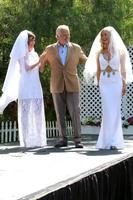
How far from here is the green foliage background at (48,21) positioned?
11.0 metres

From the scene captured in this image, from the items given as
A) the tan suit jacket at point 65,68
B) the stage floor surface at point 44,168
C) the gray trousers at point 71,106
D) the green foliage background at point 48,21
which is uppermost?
the green foliage background at point 48,21

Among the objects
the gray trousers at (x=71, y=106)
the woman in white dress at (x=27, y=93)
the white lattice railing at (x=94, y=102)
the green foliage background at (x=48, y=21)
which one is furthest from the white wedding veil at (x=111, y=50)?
the white lattice railing at (x=94, y=102)

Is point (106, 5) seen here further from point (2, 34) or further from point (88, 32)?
point (2, 34)

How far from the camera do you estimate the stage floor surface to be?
3.62 meters

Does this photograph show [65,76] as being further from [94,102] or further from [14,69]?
[94,102]

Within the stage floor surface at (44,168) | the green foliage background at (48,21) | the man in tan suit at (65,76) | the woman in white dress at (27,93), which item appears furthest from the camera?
the green foliage background at (48,21)

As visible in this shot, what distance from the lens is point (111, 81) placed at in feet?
22.6

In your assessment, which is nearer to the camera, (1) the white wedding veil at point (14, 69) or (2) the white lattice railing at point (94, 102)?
(1) the white wedding veil at point (14, 69)

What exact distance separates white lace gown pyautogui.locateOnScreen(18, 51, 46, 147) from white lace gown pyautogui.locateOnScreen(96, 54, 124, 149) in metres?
0.82

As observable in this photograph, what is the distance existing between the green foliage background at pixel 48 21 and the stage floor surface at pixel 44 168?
4491mm

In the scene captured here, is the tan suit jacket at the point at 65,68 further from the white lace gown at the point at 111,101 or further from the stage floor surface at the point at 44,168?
the stage floor surface at the point at 44,168

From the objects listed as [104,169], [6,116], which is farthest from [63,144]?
[6,116]

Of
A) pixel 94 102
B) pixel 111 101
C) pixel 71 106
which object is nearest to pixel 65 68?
pixel 71 106

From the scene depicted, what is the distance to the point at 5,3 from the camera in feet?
36.7
